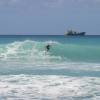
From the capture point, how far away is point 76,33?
110m

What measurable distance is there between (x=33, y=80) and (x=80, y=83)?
180 centimetres

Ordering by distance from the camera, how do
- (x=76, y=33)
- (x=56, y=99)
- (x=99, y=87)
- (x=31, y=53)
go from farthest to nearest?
(x=76, y=33) < (x=31, y=53) < (x=99, y=87) < (x=56, y=99)

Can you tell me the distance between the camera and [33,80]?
15.8m

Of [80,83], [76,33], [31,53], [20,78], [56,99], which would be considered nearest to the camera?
[56,99]

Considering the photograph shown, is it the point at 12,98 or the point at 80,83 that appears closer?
the point at 12,98

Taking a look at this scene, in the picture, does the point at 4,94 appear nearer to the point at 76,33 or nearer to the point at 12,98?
the point at 12,98

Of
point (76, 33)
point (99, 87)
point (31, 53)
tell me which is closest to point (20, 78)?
point (99, 87)

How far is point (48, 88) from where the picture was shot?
536 inches

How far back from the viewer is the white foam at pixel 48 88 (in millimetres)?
12188

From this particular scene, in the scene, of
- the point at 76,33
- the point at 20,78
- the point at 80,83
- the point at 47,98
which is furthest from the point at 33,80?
the point at 76,33

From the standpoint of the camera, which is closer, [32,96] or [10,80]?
[32,96]

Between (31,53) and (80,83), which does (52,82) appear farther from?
(31,53)

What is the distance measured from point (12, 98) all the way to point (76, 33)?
323ft

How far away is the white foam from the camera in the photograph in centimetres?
1219
